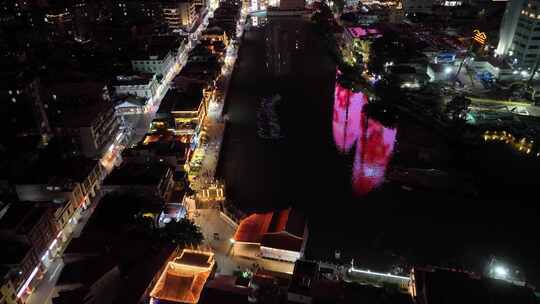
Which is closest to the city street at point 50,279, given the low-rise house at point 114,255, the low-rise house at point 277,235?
the low-rise house at point 114,255

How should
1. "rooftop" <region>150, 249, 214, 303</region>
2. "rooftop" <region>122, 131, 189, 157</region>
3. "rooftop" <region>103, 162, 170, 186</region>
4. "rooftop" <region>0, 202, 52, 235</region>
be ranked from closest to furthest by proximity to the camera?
"rooftop" <region>150, 249, 214, 303</region> < "rooftop" <region>0, 202, 52, 235</region> < "rooftop" <region>103, 162, 170, 186</region> < "rooftop" <region>122, 131, 189, 157</region>

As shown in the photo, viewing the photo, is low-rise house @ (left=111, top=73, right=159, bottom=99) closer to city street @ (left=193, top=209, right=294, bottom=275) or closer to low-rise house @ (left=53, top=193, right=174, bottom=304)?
low-rise house @ (left=53, top=193, right=174, bottom=304)

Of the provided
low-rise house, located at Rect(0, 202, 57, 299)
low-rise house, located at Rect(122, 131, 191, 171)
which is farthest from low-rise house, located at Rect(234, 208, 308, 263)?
low-rise house, located at Rect(0, 202, 57, 299)

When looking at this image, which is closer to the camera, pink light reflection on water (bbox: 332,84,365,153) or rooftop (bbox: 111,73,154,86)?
pink light reflection on water (bbox: 332,84,365,153)

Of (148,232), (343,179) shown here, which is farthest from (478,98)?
(148,232)

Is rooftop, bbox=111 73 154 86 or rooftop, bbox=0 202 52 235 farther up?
rooftop, bbox=111 73 154 86

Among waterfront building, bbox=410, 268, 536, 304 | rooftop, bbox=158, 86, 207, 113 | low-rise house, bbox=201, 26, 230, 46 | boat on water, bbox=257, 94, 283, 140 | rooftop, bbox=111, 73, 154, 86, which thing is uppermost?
low-rise house, bbox=201, 26, 230, 46

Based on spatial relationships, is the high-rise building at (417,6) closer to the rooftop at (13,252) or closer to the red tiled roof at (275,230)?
the red tiled roof at (275,230)

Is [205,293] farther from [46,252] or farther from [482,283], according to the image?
[482,283]
